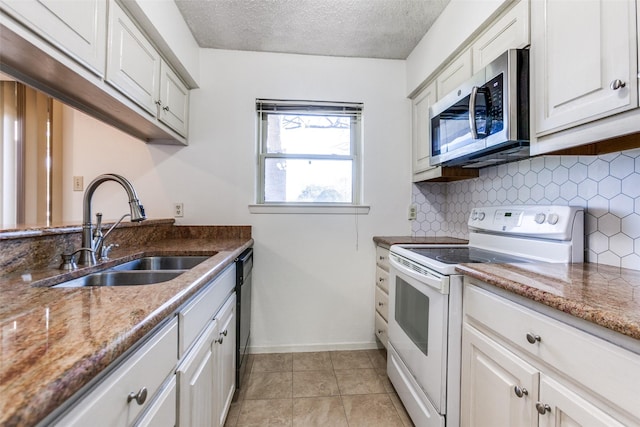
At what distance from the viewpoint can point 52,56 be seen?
38.1 inches

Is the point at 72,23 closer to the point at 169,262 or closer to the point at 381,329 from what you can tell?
the point at 169,262

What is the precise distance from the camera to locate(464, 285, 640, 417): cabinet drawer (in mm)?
615

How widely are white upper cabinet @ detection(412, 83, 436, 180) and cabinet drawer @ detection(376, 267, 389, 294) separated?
2.69ft

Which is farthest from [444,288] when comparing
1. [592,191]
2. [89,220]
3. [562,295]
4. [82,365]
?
[89,220]

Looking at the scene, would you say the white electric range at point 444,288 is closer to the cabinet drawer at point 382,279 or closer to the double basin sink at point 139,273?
the cabinet drawer at point 382,279

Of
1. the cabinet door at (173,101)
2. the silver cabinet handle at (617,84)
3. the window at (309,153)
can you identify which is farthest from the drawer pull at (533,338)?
the cabinet door at (173,101)

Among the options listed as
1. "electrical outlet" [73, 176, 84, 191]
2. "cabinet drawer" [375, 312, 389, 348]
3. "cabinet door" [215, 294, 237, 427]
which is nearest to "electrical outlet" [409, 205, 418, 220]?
"cabinet drawer" [375, 312, 389, 348]

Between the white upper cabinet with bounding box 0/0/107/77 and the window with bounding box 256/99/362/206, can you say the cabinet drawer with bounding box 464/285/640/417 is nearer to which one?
the window with bounding box 256/99/362/206

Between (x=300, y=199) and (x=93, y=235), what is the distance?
145cm

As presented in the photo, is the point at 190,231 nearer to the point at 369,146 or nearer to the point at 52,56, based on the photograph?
the point at 52,56

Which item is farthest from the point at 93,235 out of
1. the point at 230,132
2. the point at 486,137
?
the point at 486,137

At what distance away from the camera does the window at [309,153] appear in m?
2.40

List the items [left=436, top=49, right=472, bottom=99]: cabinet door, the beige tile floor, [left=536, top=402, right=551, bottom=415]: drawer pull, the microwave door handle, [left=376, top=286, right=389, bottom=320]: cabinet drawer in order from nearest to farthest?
[left=536, top=402, right=551, bottom=415]: drawer pull
the microwave door handle
the beige tile floor
[left=436, top=49, right=472, bottom=99]: cabinet door
[left=376, top=286, right=389, bottom=320]: cabinet drawer

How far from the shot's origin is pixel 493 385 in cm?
100
